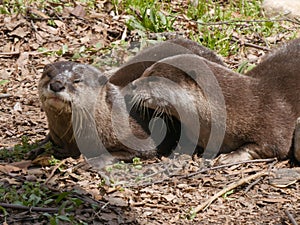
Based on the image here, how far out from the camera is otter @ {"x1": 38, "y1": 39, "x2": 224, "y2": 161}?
4289mm

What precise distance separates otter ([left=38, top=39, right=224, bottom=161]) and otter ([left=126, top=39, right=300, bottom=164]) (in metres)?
0.16

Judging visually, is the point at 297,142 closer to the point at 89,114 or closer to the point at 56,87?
the point at 89,114

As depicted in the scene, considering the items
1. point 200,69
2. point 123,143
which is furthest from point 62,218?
point 200,69

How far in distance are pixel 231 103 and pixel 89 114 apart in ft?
3.24

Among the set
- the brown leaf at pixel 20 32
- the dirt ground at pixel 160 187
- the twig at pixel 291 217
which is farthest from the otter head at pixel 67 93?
the brown leaf at pixel 20 32

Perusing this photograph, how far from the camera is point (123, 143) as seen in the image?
4.60 meters

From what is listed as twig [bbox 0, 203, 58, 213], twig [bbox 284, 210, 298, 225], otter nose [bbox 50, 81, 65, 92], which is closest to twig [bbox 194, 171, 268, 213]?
twig [bbox 284, 210, 298, 225]

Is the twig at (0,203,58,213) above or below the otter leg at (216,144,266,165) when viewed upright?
below

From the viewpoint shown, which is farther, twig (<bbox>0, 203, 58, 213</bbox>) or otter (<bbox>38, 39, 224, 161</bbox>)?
otter (<bbox>38, 39, 224, 161</bbox>)

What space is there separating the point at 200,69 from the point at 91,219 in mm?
1495

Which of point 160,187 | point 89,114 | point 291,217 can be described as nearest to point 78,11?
point 89,114

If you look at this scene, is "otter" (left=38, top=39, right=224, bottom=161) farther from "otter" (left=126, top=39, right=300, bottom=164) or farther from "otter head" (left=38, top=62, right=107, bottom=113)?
"otter" (left=126, top=39, right=300, bottom=164)

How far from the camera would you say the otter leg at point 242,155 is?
4496mm

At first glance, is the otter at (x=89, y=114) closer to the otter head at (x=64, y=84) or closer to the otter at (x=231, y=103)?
the otter head at (x=64, y=84)
